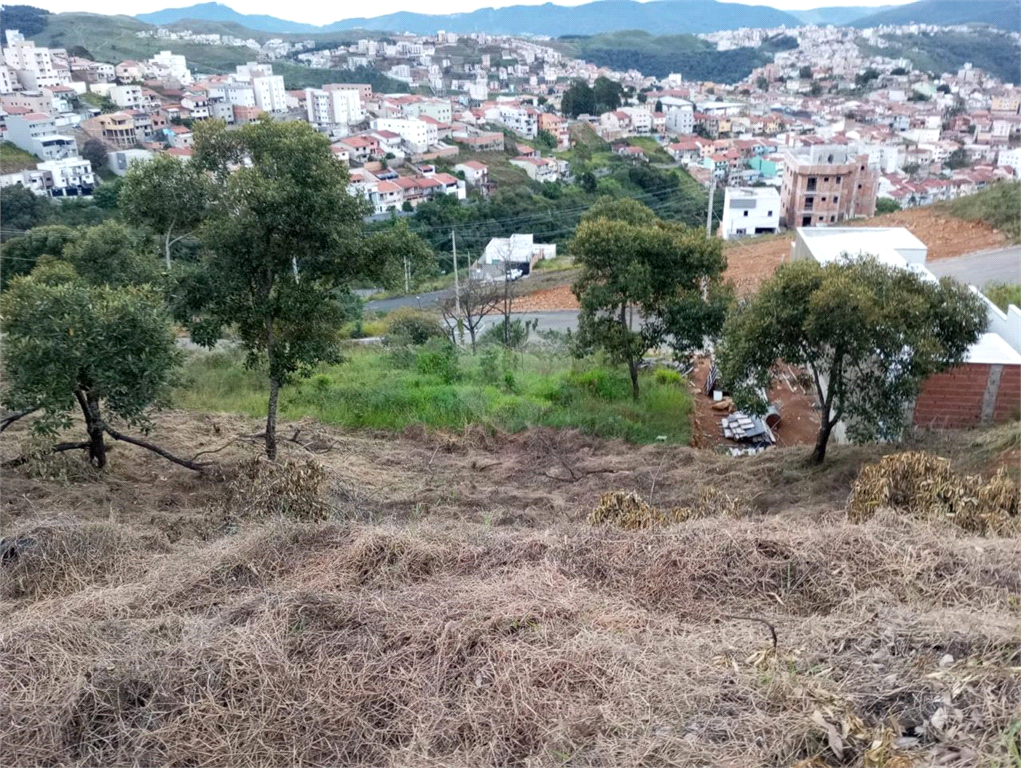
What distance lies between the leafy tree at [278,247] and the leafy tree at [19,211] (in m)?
22.0

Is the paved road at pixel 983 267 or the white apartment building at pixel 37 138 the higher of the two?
the white apartment building at pixel 37 138

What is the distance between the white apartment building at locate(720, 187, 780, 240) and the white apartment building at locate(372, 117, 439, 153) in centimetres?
3058

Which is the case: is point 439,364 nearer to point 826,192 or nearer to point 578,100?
point 826,192

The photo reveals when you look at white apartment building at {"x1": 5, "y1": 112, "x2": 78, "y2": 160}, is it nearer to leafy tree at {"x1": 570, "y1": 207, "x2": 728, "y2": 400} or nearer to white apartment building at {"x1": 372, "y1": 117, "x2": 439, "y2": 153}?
white apartment building at {"x1": 372, "y1": 117, "x2": 439, "y2": 153}

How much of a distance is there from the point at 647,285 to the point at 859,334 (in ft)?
12.3

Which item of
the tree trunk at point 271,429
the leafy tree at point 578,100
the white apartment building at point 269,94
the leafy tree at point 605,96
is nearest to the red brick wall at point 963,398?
the tree trunk at point 271,429

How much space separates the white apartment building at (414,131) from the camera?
6069 centimetres

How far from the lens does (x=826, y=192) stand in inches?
1515

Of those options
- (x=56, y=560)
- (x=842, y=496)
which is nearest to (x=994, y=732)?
(x=842, y=496)

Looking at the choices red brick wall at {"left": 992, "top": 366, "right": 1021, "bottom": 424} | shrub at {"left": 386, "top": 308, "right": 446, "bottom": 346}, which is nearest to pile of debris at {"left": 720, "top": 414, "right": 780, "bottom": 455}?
red brick wall at {"left": 992, "top": 366, "right": 1021, "bottom": 424}

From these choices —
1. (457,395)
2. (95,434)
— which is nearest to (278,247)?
(95,434)

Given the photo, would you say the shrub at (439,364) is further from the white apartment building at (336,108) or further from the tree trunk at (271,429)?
the white apartment building at (336,108)

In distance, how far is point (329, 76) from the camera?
3932 inches

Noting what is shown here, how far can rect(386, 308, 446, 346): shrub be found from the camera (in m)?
15.9
